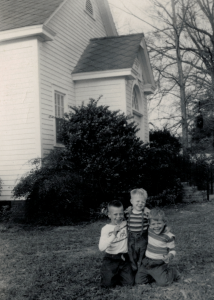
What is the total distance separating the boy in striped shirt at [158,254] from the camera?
14.5ft

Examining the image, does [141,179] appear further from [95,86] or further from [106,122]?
[95,86]

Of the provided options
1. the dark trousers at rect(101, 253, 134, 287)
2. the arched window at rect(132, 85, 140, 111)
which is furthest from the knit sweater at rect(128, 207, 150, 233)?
the arched window at rect(132, 85, 140, 111)

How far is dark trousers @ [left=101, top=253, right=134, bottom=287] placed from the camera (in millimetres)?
4453

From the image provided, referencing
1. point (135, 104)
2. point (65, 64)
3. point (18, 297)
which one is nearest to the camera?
point (18, 297)

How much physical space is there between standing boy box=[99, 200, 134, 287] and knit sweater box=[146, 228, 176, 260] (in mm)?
308

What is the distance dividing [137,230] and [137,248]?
0.21m

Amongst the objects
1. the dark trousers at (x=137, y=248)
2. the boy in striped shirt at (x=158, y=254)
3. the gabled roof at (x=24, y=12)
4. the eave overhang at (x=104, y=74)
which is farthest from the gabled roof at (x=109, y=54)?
the boy in striped shirt at (x=158, y=254)

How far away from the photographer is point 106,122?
10.2 meters

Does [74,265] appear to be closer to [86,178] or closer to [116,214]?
[116,214]

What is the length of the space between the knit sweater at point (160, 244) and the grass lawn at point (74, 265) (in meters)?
0.36

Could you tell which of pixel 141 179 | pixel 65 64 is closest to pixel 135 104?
pixel 65 64

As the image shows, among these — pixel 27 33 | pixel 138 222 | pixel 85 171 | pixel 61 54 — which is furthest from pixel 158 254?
pixel 61 54

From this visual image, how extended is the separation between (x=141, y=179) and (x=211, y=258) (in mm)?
5477

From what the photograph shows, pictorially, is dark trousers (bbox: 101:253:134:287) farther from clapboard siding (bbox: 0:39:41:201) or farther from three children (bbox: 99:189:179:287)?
clapboard siding (bbox: 0:39:41:201)
